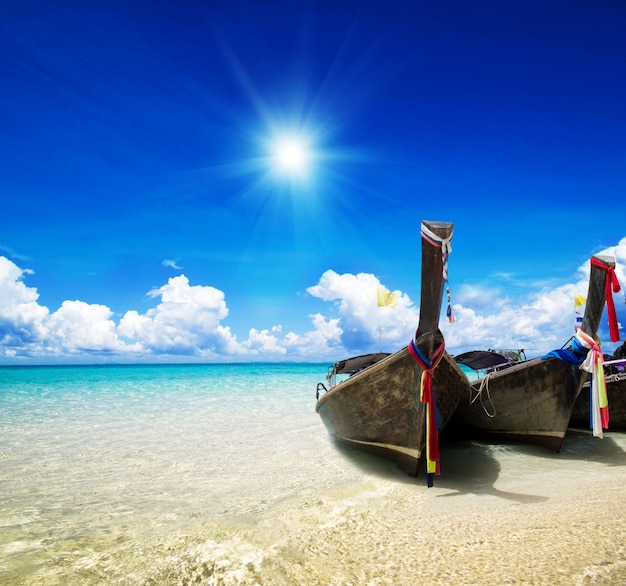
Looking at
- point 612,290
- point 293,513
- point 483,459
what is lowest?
point 293,513

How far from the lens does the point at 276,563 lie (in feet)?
11.0

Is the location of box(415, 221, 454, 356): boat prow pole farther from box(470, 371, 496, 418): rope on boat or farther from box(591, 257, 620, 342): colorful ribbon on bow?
box(591, 257, 620, 342): colorful ribbon on bow

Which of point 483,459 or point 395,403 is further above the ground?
point 395,403

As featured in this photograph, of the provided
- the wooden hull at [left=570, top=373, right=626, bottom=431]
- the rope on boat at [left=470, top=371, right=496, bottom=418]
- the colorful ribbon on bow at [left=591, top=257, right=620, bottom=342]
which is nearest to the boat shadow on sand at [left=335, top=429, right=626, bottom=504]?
the wooden hull at [left=570, top=373, right=626, bottom=431]

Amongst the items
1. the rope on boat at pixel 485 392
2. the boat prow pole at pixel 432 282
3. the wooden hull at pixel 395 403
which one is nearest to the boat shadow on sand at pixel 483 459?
the wooden hull at pixel 395 403

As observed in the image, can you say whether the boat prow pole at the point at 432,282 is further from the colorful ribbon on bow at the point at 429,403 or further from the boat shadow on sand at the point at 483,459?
the boat shadow on sand at the point at 483,459

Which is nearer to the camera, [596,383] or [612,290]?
[596,383]

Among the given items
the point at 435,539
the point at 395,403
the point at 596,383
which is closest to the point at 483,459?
the point at 596,383

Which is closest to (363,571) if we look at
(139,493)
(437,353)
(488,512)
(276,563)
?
(276,563)

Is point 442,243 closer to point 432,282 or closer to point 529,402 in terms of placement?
point 432,282

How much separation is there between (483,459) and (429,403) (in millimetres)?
2960

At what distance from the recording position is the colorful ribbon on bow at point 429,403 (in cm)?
542

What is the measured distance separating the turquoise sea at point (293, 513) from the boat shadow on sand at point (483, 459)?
4 centimetres

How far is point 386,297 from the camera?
8.90 metres
